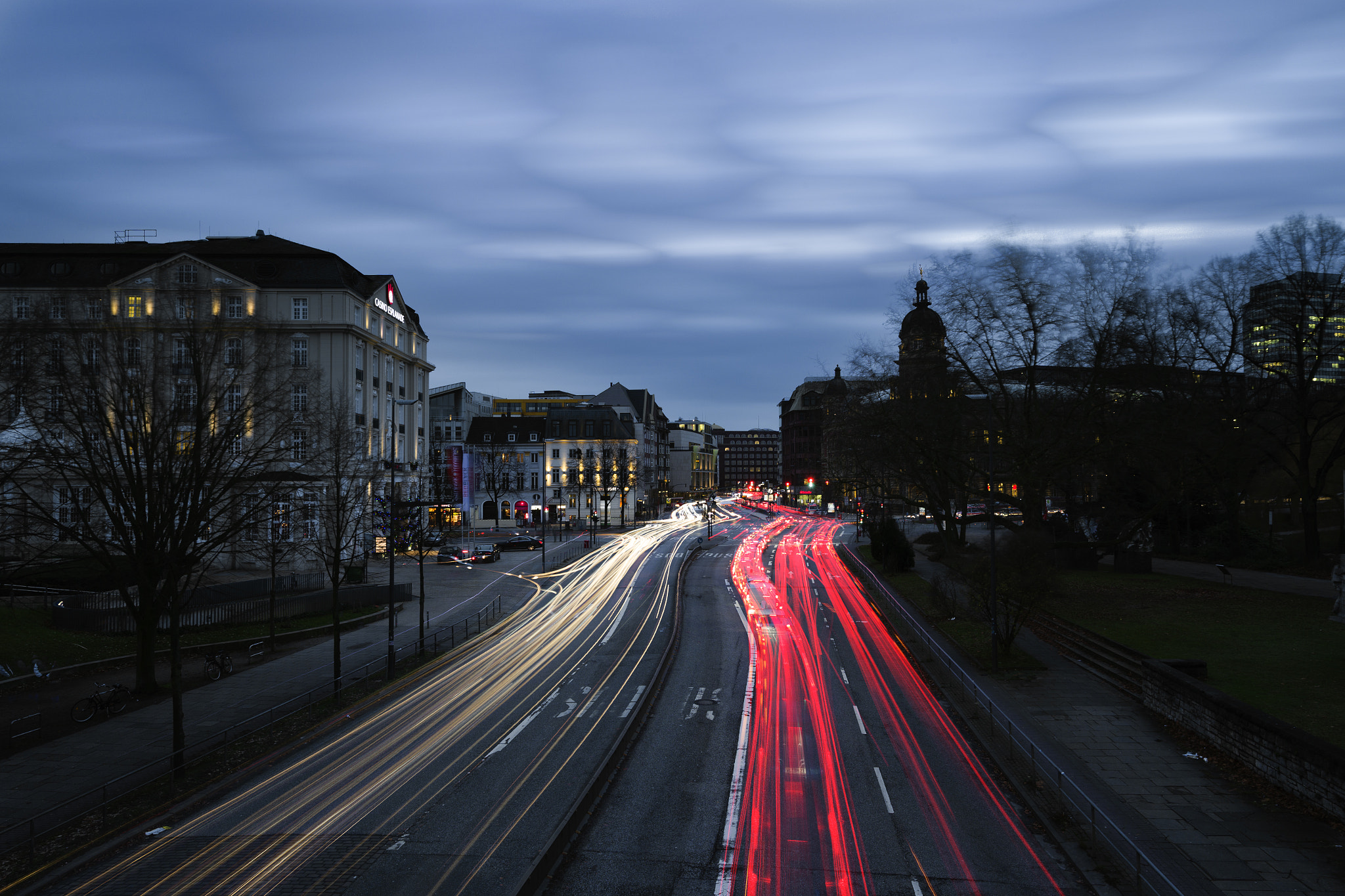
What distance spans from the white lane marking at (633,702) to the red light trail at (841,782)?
3296 millimetres

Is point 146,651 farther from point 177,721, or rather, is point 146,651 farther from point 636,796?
point 636,796

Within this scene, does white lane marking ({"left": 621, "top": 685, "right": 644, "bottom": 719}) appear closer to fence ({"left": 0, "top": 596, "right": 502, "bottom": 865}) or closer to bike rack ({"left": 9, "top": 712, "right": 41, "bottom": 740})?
fence ({"left": 0, "top": 596, "right": 502, "bottom": 865})

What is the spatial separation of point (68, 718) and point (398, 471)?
37645 mm

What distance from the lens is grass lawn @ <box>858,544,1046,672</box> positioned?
23984 millimetres

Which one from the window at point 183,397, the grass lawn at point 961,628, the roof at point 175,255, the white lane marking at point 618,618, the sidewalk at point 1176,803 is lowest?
the white lane marking at point 618,618

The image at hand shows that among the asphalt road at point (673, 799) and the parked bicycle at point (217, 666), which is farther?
the parked bicycle at point (217, 666)

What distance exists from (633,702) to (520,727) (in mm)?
3505

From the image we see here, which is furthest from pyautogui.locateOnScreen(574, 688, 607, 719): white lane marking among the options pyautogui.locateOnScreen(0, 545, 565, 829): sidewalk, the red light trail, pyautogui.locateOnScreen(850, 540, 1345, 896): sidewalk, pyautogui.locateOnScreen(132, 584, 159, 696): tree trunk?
pyautogui.locateOnScreen(132, 584, 159, 696): tree trunk

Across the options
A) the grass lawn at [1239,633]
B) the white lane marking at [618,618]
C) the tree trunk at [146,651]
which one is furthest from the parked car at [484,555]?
the grass lawn at [1239,633]

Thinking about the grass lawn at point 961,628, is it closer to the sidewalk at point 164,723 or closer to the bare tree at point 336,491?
the bare tree at point 336,491

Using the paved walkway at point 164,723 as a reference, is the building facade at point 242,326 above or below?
above

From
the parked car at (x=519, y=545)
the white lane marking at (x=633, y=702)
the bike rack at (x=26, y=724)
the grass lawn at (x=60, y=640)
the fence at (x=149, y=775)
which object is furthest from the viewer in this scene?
the parked car at (x=519, y=545)

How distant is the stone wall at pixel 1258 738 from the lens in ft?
41.2

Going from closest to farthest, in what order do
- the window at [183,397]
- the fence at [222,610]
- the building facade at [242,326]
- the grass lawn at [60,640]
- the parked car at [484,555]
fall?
the window at [183,397]
the building facade at [242,326]
the grass lawn at [60,640]
the fence at [222,610]
the parked car at [484,555]
